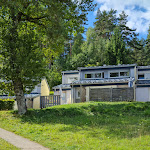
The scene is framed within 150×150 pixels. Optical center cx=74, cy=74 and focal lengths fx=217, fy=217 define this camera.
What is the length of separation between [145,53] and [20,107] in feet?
176

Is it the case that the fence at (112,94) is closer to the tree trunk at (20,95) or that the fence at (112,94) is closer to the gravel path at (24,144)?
the tree trunk at (20,95)

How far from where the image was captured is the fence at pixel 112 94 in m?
27.9

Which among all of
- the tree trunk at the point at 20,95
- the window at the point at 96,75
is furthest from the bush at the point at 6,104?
the window at the point at 96,75

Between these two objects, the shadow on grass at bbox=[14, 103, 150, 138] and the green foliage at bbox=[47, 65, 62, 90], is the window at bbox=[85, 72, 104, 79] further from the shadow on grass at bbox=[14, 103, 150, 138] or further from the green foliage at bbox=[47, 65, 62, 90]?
the green foliage at bbox=[47, 65, 62, 90]

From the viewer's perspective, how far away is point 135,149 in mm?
7711

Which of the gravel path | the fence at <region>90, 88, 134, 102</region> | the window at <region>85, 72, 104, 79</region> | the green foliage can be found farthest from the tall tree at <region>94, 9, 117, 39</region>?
the gravel path

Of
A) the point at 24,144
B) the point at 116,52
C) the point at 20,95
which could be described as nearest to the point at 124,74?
the point at 116,52

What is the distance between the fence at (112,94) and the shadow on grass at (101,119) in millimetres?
8576

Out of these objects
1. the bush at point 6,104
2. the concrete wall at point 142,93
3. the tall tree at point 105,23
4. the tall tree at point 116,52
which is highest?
the tall tree at point 105,23

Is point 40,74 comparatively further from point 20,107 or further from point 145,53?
point 145,53

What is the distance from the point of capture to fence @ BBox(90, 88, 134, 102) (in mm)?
27859

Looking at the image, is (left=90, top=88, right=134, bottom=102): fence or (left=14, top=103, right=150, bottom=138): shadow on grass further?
(left=90, top=88, right=134, bottom=102): fence

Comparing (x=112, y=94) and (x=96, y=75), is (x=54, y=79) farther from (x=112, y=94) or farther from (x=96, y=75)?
(x=112, y=94)

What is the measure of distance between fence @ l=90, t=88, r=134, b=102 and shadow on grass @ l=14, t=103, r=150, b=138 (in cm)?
858
